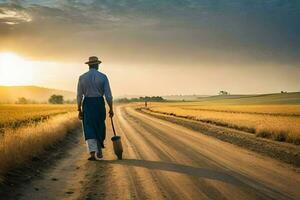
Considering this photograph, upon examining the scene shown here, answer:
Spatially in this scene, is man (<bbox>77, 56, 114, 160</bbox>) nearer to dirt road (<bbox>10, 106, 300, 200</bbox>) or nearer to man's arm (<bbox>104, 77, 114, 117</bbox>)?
man's arm (<bbox>104, 77, 114, 117</bbox>)

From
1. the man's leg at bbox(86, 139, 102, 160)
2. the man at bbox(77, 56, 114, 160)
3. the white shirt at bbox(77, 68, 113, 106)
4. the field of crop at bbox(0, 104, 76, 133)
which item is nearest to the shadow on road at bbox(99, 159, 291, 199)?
the man's leg at bbox(86, 139, 102, 160)

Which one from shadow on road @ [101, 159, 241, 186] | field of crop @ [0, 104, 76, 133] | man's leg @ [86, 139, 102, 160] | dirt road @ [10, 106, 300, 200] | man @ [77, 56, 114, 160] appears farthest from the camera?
field of crop @ [0, 104, 76, 133]

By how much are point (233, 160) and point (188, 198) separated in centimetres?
538

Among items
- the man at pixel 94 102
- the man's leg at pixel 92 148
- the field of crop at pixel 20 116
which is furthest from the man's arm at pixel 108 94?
the field of crop at pixel 20 116

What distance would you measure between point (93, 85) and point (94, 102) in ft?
1.67

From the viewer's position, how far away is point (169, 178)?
9.69 metres

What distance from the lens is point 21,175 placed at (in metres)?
10.4

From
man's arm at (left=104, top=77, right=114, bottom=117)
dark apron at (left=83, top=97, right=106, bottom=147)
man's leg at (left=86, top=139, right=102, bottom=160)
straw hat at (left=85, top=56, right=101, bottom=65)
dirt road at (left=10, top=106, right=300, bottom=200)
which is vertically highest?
straw hat at (left=85, top=56, right=101, bottom=65)

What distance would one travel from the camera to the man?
43.2 ft

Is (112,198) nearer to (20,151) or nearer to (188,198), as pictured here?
(188,198)

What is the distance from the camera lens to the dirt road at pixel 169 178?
8.13m

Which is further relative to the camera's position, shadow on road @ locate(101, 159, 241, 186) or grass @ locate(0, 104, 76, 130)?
grass @ locate(0, 104, 76, 130)

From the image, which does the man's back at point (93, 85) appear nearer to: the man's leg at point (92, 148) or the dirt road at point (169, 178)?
the man's leg at point (92, 148)

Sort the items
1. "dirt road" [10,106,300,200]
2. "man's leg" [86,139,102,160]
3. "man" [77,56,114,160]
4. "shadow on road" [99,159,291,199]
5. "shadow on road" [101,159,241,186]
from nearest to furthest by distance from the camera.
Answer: "dirt road" [10,106,300,200], "shadow on road" [99,159,291,199], "shadow on road" [101,159,241,186], "man's leg" [86,139,102,160], "man" [77,56,114,160]
